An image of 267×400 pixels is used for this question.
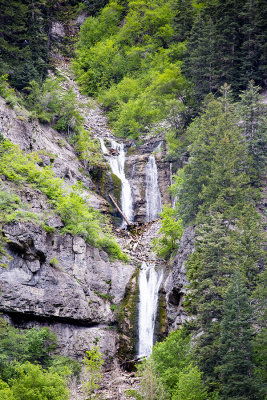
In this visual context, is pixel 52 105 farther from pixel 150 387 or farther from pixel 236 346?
pixel 236 346

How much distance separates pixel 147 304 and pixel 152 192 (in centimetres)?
1594

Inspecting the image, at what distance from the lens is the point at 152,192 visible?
46031 mm

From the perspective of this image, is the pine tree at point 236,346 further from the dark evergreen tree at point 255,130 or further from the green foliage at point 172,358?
the dark evergreen tree at point 255,130

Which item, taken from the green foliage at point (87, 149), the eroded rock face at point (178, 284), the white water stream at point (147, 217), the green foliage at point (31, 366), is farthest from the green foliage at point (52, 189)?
the green foliage at point (87, 149)

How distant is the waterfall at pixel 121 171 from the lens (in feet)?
147

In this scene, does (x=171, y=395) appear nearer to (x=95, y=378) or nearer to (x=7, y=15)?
(x=95, y=378)

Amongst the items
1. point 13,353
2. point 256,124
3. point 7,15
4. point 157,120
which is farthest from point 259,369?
point 7,15


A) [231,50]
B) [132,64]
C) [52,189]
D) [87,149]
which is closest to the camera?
[52,189]

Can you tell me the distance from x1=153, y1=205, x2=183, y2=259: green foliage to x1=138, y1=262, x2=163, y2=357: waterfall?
180cm

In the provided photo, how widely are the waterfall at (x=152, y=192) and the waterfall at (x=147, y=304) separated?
9.33 metres

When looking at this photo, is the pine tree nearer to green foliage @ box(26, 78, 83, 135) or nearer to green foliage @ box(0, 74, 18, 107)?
green foliage @ box(0, 74, 18, 107)

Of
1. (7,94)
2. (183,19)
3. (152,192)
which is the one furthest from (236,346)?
(183,19)

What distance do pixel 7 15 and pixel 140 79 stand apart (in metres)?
21.9

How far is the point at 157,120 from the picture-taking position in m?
53.0
